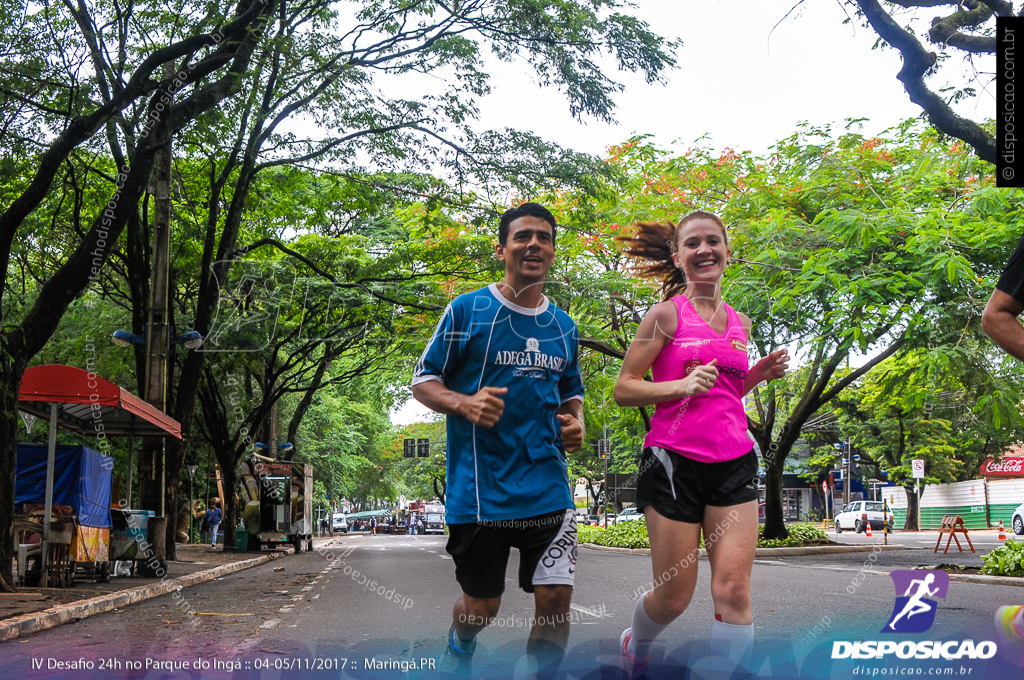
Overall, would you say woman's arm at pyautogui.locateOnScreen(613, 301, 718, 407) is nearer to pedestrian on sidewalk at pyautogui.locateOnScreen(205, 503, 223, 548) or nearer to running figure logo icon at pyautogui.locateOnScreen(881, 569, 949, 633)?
running figure logo icon at pyautogui.locateOnScreen(881, 569, 949, 633)

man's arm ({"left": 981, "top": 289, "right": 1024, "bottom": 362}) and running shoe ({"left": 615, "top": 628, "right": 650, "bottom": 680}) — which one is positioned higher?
man's arm ({"left": 981, "top": 289, "right": 1024, "bottom": 362})

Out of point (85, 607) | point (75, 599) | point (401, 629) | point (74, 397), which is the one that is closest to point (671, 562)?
point (401, 629)

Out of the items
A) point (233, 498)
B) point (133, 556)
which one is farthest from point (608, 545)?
point (133, 556)

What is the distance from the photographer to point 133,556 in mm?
13781

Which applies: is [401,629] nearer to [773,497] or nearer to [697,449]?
[697,449]

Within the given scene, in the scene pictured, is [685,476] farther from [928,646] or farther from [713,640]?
[928,646]

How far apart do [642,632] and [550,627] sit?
63 cm

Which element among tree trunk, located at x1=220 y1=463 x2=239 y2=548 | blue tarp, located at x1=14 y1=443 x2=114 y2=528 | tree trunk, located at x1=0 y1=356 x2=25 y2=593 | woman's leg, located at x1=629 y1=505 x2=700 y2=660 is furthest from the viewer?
tree trunk, located at x1=220 y1=463 x2=239 y2=548

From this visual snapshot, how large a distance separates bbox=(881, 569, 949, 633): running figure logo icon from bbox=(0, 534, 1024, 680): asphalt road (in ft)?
1.32

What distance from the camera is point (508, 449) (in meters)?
3.60

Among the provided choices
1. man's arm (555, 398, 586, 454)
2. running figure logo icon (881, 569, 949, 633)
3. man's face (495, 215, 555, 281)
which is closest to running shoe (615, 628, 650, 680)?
man's arm (555, 398, 586, 454)

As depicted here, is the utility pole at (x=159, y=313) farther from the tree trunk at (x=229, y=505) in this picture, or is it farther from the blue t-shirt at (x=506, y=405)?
the blue t-shirt at (x=506, y=405)

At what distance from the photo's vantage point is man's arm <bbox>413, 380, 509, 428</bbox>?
11.3 feet

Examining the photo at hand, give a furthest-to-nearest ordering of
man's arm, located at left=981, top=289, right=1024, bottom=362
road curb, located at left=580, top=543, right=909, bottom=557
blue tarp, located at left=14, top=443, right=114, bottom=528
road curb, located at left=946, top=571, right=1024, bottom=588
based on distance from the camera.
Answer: road curb, located at left=580, top=543, right=909, bottom=557 < blue tarp, located at left=14, top=443, right=114, bottom=528 < road curb, located at left=946, top=571, right=1024, bottom=588 < man's arm, located at left=981, top=289, right=1024, bottom=362
